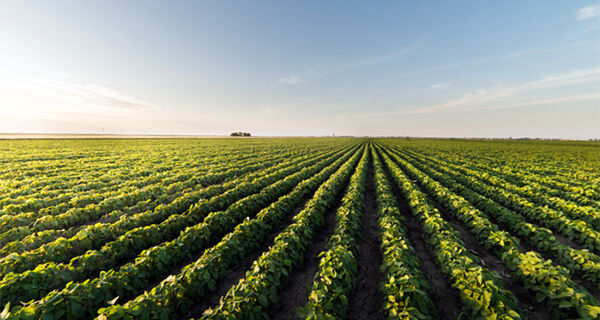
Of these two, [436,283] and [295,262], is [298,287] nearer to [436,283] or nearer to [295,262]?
[295,262]

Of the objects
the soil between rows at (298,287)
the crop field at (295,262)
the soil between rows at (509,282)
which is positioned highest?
the crop field at (295,262)

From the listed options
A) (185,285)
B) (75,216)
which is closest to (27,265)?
(75,216)

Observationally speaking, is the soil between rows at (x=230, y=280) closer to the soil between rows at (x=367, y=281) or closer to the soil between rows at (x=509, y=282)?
the soil between rows at (x=367, y=281)

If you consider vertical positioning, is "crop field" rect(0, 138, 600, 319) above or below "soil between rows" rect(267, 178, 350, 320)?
above

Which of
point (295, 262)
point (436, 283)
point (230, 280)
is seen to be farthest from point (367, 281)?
point (230, 280)

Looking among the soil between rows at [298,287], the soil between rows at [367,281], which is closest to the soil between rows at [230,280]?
the soil between rows at [298,287]

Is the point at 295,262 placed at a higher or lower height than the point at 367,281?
higher

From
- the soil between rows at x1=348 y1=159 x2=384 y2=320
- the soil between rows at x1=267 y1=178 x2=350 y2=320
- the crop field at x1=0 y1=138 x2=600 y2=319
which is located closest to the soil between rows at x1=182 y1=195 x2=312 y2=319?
the crop field at x1=0 y1=138 x2=600 y2=319

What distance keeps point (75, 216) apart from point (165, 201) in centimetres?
320

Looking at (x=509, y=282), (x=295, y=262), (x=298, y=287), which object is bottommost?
(x=298, y=287)

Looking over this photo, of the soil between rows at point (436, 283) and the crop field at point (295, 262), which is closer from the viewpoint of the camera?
the crop field at point (295, 262)

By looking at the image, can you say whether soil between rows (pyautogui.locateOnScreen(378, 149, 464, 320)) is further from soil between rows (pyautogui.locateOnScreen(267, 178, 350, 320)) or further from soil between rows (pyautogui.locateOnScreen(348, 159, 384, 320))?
soil between rows (pyautogui.locateOnScreen(267, 178, 350, 320))

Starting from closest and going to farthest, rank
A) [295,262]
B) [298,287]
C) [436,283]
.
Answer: [298,287] → [436,283] → [295,262]

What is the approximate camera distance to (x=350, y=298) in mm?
4883
